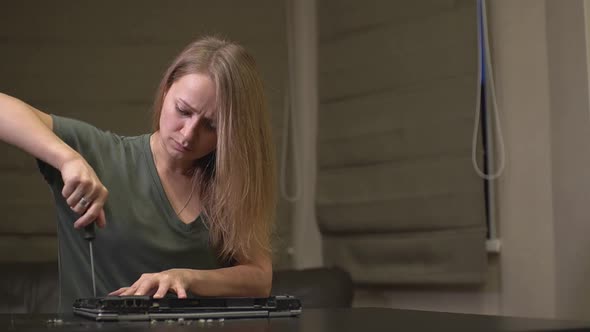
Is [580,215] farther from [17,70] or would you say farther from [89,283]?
[17,70]

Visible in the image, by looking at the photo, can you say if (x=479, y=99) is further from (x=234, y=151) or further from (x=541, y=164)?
(x=234, y=151)

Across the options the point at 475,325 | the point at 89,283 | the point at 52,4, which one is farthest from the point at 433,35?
the point at 475,325

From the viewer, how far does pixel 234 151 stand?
153 cm

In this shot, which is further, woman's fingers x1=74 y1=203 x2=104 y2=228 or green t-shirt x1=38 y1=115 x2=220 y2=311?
green t-shirt x1=38 y1=115 x2=220 y2=311

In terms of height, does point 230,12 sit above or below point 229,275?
above

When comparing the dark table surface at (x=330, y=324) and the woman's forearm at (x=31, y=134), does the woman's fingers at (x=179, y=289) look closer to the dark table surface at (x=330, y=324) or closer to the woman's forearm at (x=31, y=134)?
the dark table surface at (x=330, y=324)

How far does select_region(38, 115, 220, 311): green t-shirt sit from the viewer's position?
149 centimetres

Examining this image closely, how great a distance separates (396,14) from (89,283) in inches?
61.3

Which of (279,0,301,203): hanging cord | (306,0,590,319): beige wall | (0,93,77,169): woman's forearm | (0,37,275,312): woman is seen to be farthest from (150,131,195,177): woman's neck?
(279,0,301,203): hanging cord

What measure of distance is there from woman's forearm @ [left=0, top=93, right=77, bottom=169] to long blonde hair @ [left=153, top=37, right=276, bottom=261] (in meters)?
0.28

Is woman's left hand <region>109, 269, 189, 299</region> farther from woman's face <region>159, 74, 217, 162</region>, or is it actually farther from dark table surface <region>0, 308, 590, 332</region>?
woman's face <region>159, 74, 217, 162</region>

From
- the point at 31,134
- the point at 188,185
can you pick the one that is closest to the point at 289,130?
the point at 188,185

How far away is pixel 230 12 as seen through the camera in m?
2.97

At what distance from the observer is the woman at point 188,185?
4.90ft
